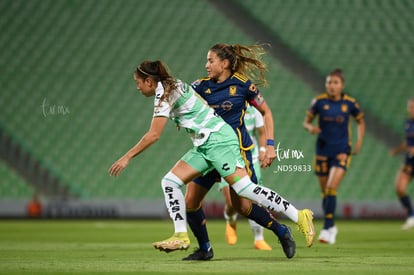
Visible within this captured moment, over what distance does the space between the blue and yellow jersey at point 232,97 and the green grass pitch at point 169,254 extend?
1.28 metres

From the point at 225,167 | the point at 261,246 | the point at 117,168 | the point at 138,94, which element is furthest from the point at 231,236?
the point at 138,94

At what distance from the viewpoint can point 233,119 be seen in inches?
335

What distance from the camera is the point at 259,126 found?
11.2m

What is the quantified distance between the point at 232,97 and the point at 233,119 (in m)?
0.22

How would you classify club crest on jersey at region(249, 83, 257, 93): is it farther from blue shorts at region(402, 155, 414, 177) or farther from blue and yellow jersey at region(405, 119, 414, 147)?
blue and yellow jersey at region(405, 119, 414, 147)

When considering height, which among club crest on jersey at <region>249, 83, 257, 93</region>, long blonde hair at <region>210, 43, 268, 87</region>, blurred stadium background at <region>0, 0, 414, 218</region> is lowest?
blurred stadium background at <region>0, 0, 414, 218</region>

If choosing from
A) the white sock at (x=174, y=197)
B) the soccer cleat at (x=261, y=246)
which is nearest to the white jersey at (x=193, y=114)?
the white sock at (x=174, y=197)

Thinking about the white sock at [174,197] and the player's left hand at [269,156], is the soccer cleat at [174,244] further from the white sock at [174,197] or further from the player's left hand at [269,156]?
the player's left hand at [269,156]

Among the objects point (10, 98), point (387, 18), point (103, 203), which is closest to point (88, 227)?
point (103, 203)

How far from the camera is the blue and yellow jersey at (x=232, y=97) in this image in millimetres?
8461

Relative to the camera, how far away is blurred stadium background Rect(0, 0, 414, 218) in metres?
18.0

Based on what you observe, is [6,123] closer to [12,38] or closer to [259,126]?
[12,38]

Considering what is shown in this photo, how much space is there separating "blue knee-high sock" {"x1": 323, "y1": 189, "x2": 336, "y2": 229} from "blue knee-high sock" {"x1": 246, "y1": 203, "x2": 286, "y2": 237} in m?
3.44

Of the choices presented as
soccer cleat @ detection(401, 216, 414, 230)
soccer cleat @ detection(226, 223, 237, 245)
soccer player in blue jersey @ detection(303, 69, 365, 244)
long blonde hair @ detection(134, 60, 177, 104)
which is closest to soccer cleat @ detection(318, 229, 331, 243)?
soccer player in blue jersey @ detection(303, 69, 365, 244)
